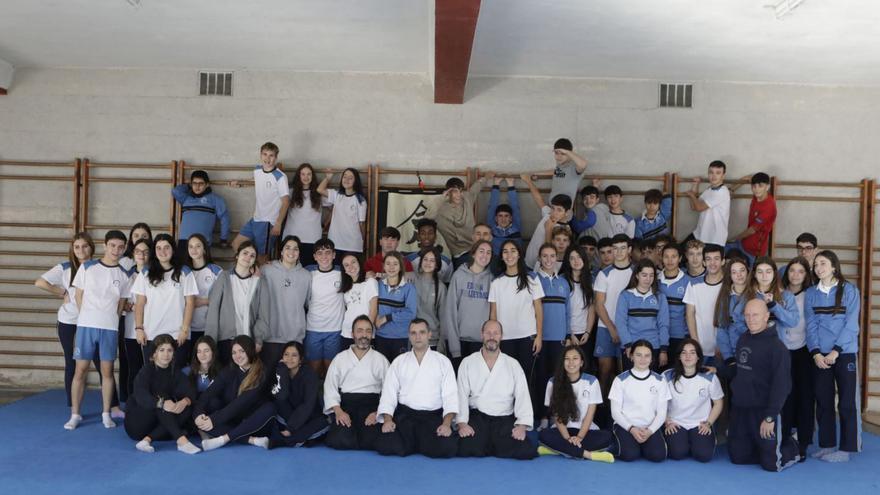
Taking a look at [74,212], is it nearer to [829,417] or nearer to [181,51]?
[181,51]

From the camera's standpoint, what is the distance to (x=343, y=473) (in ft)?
15.0

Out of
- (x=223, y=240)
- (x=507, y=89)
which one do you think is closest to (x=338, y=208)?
(x=223, y=240)

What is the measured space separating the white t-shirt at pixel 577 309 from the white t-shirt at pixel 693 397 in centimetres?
96

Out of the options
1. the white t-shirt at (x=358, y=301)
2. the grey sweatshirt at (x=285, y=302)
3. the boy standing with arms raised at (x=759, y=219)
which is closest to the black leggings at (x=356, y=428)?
the white t-shirt at (x=358, y=301)

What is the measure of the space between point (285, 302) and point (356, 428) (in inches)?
47.7

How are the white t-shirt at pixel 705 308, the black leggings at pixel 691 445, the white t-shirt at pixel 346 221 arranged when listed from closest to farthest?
the black leggings at pixel 691 445, the white t-shirt at pixel 705 308, the white t-shirt at pixel 346 221

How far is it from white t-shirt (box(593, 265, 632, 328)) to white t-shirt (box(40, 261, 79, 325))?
4.28 m

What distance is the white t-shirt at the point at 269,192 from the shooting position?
696 cm

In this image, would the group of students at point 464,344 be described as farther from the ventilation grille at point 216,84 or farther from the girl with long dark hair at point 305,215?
the ventilation grille at point 216,84

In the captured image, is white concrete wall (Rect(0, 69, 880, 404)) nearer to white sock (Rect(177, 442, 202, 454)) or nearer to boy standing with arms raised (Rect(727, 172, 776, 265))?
boy standing with arms raised (Rect(727, 172, 776, 265))

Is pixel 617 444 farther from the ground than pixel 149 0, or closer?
closer

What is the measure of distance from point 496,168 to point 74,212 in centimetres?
432

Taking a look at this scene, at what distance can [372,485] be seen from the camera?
435cm

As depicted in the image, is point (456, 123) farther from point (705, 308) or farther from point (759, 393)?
point (759, 393)
